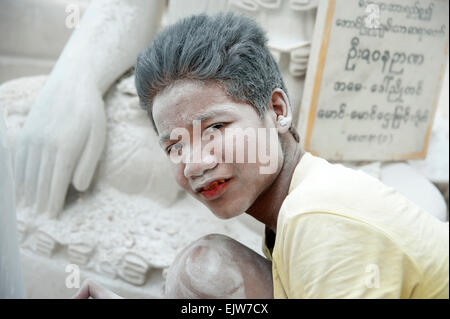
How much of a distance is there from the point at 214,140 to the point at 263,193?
6.4 inches

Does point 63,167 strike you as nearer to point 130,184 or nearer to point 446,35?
point 130,184

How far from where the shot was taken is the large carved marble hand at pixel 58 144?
167cm

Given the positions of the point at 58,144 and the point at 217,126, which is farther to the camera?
the point at 58,144

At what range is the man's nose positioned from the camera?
0.83m

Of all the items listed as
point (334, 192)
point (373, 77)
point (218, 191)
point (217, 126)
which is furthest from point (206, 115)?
point (373, 77)

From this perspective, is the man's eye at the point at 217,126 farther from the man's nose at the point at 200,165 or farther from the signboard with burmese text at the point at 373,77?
the signboard with burmese text at the point at 373,77

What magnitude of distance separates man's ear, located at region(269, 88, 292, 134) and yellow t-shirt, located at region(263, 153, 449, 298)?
0.49ft

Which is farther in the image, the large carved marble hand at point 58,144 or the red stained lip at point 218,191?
the large carved marble hand at point 58,144

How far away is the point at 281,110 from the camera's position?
3.05 ft

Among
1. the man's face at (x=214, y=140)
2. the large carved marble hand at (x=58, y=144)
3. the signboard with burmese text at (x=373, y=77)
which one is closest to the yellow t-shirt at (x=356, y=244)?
the man's face at (x=214, y=140)

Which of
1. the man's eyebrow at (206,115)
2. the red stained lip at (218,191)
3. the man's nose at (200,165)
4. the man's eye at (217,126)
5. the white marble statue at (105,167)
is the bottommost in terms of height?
the white marble statue at (105,167)

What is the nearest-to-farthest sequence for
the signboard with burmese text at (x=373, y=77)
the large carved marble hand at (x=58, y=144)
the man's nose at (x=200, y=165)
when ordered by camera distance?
the man's nose at (x=200, y=165) → the signboard with burmese text at (x=373, y=77) → the large carved marble hand at (x=58, y=144)

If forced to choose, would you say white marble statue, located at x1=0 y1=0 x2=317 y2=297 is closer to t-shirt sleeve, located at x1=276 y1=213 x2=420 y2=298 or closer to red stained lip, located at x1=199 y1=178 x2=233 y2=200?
red stained lip, located at x1=199 y1=178 x2=233 y2=200

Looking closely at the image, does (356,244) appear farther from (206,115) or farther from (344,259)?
(206,115)
